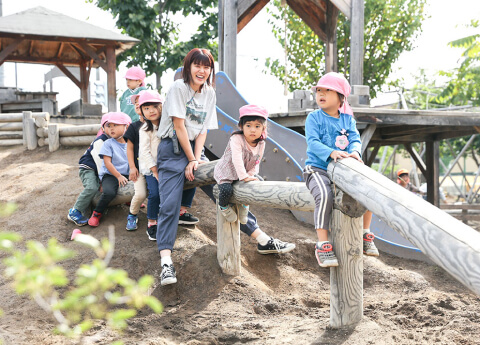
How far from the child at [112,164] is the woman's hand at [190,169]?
1.06m

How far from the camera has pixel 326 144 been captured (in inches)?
135

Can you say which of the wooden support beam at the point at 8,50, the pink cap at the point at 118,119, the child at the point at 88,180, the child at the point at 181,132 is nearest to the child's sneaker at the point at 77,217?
the child at the point at 88,180

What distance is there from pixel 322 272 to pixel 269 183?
1334 mm

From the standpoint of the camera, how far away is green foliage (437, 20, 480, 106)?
14.9m

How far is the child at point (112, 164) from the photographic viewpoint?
17.1 feet

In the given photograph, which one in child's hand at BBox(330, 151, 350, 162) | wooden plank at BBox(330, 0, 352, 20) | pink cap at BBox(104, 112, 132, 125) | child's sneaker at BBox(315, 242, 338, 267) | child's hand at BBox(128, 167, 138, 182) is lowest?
child's sneaker at BBox(315, 242, 338, 267)

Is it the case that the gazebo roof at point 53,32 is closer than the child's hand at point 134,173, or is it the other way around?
the child's hand at point 134,173

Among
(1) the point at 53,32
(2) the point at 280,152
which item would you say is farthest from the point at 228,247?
(1) the point at 53,32

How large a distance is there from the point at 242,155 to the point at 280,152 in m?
2.20

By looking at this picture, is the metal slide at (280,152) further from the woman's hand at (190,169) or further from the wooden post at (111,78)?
the wooden post at (111,78)

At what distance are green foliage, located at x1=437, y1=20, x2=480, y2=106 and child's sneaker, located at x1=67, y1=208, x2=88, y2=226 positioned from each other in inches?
490

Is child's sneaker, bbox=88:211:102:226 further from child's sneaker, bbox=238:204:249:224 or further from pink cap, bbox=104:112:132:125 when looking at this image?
child's sneaker, bbox=238:204:249:224

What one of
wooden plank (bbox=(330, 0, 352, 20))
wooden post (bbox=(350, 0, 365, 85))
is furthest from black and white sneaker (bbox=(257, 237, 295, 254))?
wooden plank (bbox=(330, 0, 352, 20))

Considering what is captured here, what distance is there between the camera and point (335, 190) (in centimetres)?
318
